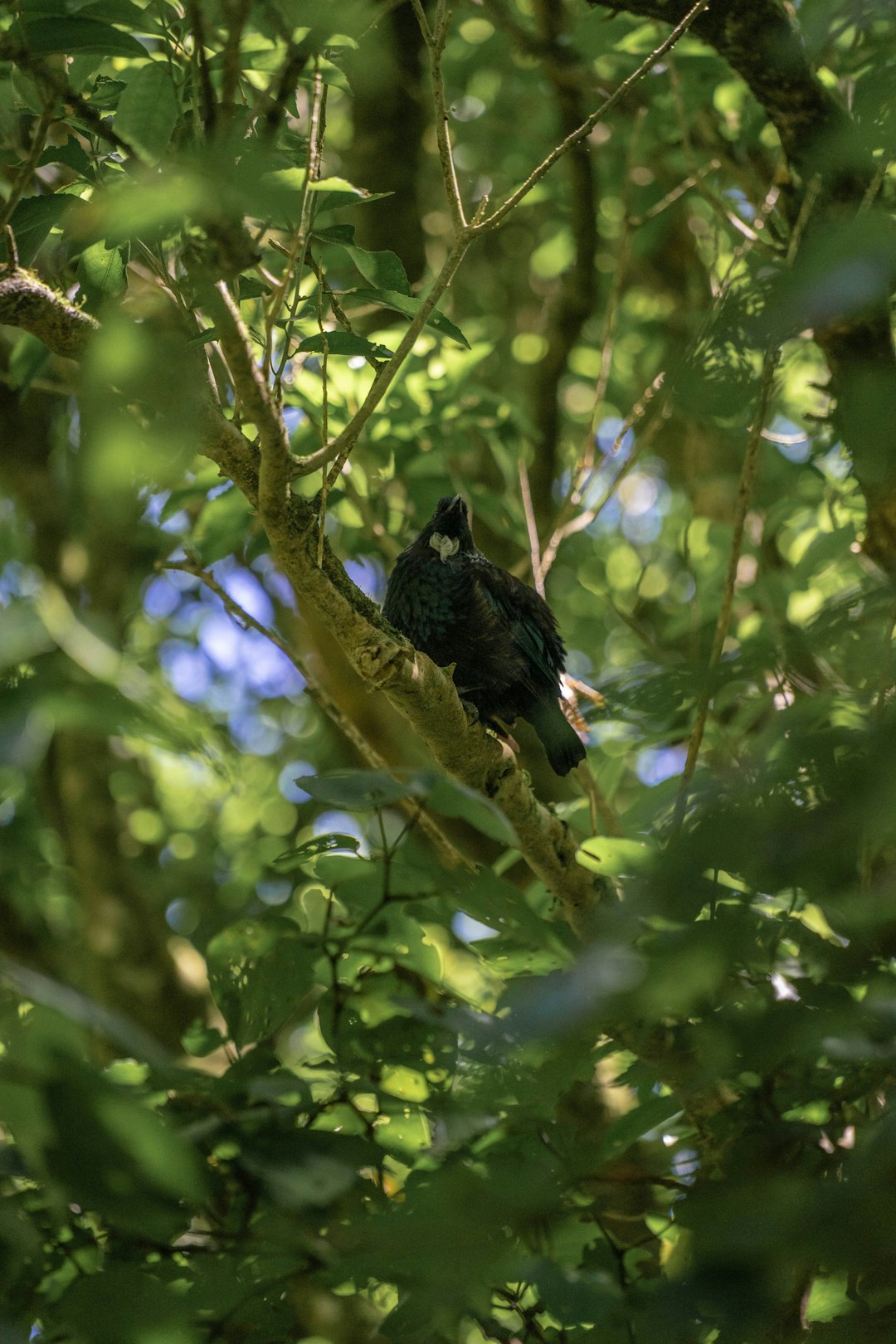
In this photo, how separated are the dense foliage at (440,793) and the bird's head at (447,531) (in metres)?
0.07

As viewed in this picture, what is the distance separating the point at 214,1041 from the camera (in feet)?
6.31

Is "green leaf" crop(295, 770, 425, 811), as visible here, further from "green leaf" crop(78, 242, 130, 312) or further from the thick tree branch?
"green leaf" crop(78, 242, 130, 312)

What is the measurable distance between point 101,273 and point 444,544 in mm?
→ 1894

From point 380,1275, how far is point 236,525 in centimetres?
202

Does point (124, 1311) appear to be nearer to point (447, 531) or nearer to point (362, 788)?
point (362, 788)

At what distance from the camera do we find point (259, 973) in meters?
1.72

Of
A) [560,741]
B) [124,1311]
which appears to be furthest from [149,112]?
[560,741]

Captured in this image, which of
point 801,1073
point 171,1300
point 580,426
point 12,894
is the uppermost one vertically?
point 580,426

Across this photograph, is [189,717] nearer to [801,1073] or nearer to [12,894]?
[801,1073]

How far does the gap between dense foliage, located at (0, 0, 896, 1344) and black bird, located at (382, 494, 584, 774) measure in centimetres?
14

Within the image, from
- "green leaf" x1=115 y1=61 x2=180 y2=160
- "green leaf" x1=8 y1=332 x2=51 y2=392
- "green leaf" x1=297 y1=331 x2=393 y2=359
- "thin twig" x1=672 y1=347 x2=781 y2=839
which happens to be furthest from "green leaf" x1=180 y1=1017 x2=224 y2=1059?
"green leaf" x1=8 y1=332 x2=51 y2=392

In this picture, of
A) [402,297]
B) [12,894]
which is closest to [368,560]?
[12,894]

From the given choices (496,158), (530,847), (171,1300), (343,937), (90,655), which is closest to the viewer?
(90,655)

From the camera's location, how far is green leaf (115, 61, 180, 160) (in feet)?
4.84
